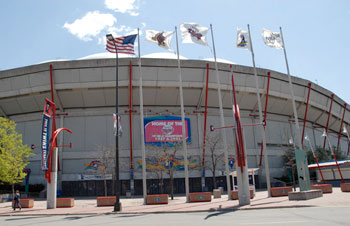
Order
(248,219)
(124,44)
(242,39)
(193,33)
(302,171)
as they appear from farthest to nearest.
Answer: (242,39), (193,33), (124,44), (302,171), (248,219)

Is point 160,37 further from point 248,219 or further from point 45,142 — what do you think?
point 248,219

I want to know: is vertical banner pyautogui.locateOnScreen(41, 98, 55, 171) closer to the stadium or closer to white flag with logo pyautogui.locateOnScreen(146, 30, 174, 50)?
white flag with logo pyautogui.locateOnScreen(146, 30, 174, 50)

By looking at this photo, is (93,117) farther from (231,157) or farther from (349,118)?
(349,118)

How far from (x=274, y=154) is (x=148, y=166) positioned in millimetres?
20173

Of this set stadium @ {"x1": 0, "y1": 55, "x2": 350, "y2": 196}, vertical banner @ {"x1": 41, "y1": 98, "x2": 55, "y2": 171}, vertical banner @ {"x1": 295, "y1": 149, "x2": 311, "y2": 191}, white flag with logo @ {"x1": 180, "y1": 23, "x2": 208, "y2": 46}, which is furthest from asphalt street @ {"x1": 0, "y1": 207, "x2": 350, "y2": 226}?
stadium @ {"x1": 0, "y1": 55, "x2": 350, "y2": 196}

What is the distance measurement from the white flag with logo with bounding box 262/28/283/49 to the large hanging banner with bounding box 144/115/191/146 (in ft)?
58.9

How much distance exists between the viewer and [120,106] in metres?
40.2

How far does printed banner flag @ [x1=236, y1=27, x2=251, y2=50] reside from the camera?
84.9 feet

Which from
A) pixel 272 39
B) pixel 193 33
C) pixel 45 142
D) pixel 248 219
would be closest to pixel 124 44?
pixel 193 33

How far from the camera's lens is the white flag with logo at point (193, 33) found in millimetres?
24837

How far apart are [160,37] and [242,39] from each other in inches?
297

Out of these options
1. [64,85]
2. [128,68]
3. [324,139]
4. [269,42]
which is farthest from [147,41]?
[324,139]

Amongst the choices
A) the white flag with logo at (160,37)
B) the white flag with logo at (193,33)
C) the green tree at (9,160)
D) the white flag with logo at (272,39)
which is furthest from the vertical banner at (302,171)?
the green tree at (9,160)

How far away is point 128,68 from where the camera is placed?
37.3 m
